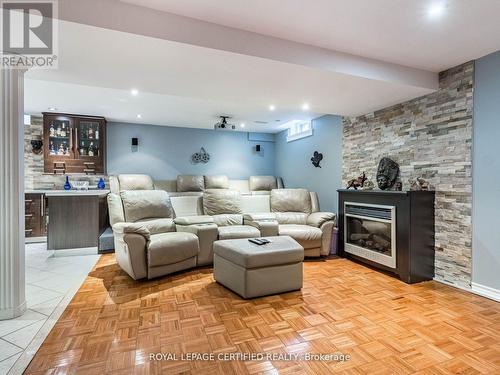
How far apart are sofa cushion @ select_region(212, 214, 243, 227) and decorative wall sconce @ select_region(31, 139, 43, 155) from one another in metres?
3.41

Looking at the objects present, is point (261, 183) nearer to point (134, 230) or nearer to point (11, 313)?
point (134, 230)

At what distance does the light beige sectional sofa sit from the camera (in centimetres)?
271

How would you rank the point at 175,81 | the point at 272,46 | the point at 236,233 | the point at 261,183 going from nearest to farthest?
the point at 272,46 → the point at 175,81 → the point at 236,233 → the point at 261,183

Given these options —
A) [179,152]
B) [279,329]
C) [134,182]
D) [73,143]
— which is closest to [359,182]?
[279,329]

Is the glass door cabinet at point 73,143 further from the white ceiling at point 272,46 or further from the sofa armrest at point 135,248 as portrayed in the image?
the sofa armrest at point 135,248

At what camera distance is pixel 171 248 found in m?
2.80

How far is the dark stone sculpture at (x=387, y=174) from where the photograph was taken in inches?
125

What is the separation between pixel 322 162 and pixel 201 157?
96.3 inches

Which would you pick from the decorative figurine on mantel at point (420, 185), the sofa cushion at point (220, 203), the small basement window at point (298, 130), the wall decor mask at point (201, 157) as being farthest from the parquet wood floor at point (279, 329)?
the wall decor mask at point (201, 157)

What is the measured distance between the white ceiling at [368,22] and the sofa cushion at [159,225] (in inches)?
94.4

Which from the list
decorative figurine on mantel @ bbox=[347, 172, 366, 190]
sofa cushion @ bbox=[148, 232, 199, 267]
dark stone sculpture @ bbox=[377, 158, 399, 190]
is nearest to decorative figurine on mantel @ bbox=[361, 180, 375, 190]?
decorative figurine on mantel @ bbox=[347, 172, 366, 190]

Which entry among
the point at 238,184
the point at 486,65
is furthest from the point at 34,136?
the point at 486,65

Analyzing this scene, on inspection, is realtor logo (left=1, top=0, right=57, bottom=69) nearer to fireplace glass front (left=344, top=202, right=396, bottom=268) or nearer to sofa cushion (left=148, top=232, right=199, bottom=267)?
sofa cushion (left=148, top=232, right=199, bottom=267)

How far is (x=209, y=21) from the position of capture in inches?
75.2
